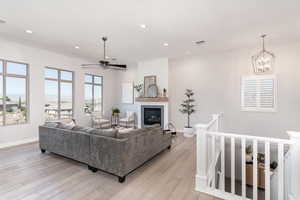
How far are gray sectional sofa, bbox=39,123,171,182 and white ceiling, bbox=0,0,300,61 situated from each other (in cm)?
230

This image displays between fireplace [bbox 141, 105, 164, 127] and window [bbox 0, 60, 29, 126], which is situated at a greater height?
window [bbox 0, 60, 29, 126]

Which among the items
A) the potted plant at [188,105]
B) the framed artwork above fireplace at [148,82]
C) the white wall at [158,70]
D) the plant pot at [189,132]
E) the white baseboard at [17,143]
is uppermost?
the white wall at [158,70]

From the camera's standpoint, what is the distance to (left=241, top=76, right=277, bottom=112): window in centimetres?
477

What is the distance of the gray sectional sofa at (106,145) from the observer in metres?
2.62

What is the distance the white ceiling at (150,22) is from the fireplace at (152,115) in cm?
261

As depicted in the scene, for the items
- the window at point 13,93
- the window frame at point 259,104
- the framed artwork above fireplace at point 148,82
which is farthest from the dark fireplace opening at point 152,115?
the window at point 13,93

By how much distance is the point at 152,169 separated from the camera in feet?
10.1

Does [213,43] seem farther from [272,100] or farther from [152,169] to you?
[152,169]

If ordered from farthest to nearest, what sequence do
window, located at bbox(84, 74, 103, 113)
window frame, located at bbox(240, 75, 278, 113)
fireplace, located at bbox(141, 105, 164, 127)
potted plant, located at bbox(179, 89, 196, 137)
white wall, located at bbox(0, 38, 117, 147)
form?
window, located at bbox(84, 74, 103, 113), fireplace, located at bbox(141, 105, 164, 127), potted plant, located at bbox(179, 89, 196, 137), window frame, located at bbox(240, 75, 278, 113), white wall, located at bbox(0, 38, 117, 147)

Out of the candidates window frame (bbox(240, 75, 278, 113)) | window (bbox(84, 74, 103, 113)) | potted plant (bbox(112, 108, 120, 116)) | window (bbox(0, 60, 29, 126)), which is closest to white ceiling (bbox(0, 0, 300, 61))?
window (bbox(0, 60, 29, 126))

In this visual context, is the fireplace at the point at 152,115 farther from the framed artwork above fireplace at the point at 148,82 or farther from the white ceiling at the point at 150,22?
the white ceiling at the point at 150,22

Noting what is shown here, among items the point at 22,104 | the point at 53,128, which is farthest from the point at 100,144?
the point at 22,104

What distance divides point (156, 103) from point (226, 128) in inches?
110

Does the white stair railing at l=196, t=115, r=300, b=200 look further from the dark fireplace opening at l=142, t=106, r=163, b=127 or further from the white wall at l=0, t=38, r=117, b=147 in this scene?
the white wall at l=0, t=38, r=117, b=147
